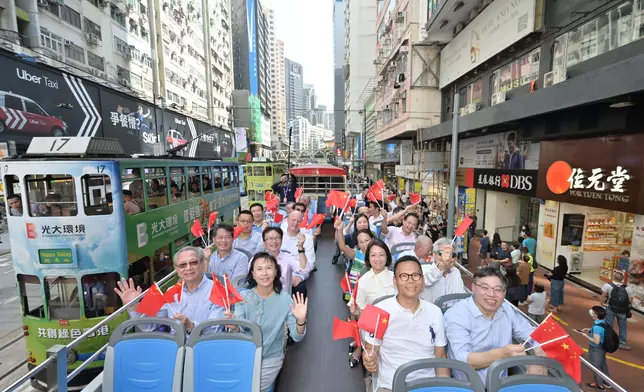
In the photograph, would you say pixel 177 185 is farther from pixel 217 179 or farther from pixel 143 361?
pixel 143 361

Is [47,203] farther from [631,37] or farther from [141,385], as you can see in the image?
[631,37]

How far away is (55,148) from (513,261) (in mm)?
10235

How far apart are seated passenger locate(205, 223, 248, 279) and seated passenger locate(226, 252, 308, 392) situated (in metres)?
1.42

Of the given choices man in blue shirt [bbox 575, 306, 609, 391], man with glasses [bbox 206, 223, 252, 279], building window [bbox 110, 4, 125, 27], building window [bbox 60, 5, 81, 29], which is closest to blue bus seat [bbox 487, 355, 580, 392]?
man with glasses [bbox 206, 223, 252, 279]

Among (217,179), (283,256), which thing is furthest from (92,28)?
(283,256)

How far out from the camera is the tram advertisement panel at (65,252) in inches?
198

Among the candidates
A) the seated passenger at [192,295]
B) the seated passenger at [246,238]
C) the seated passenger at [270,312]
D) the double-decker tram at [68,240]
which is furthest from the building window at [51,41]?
the seated passenger at [270,312]

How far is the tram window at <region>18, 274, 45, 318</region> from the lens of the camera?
5023 mm

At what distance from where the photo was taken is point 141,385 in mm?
2527

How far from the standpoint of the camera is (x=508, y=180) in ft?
36.5

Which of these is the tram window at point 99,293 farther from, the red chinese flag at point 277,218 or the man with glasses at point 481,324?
the man with glasses at point 481,324

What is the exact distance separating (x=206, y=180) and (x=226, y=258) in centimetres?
624

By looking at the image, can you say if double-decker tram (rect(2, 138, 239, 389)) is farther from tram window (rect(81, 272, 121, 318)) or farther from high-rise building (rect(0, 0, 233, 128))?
high-rise building (rect(0, 0, 233, 128))

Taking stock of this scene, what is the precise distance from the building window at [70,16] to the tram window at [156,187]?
16.4 meters
